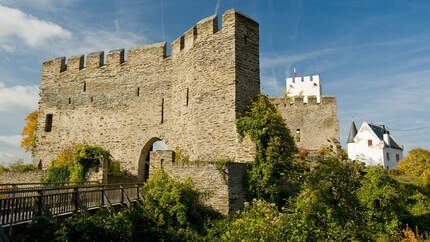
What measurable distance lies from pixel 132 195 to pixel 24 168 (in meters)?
10.6

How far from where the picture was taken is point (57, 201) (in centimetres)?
897

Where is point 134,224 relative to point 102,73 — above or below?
below

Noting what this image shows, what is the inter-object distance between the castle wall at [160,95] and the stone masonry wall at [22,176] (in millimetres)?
1951

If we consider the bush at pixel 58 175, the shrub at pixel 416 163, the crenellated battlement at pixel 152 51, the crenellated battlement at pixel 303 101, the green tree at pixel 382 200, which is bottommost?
the green tree at pixel 382 200

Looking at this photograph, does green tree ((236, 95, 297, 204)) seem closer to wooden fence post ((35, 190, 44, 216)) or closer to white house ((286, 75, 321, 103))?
wooden fence post ((35, 190, 44, 216))

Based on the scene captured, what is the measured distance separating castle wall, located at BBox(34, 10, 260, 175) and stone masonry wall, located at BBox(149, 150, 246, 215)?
1112 millimetres

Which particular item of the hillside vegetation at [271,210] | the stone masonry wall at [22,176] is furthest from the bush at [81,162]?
the hillside vegetation at [271,210]

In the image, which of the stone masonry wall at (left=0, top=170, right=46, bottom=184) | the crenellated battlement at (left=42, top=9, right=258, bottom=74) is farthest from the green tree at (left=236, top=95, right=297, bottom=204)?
the stone masonry wall at (left=0, top=170, right=46, bottom=184)

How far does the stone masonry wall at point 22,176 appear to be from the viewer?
1784cm

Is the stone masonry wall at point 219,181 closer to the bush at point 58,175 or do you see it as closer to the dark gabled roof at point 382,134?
the bush at point 58,175

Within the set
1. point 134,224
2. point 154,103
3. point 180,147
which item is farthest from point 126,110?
point 134,224

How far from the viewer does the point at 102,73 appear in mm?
19172

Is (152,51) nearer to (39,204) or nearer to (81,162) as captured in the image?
Result: (81,162)

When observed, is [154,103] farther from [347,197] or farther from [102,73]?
[347,197]
